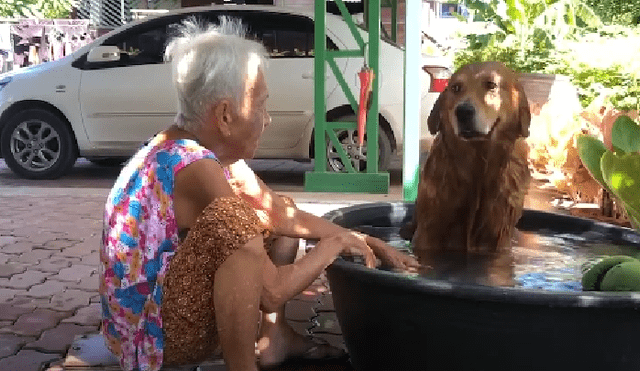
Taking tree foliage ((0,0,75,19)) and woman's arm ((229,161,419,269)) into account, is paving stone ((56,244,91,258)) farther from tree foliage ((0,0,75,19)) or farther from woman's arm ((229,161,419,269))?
tree foliage ((0,0,75,19))

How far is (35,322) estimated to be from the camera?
143 inches

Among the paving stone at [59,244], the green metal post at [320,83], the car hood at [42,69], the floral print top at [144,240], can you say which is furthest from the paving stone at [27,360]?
the car hood at [42,69]

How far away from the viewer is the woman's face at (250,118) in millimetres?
2496

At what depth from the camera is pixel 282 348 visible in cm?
296

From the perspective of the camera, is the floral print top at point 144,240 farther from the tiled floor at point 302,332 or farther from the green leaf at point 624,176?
the green leaf at point 624,176

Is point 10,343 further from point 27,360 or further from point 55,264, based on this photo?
point 55,264

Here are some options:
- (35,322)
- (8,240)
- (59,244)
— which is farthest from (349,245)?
(8,240)

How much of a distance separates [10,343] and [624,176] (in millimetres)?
2698

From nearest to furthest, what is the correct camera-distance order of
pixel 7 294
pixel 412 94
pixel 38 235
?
pixel 7 294, pixel 38 235, pixel 412 94

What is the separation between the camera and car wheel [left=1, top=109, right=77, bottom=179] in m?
8.50

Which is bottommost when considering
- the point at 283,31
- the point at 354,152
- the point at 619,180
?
the point at 354,152

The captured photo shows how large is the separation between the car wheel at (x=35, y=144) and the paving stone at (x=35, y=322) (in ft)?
16.6

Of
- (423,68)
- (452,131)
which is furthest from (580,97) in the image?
(452,131)

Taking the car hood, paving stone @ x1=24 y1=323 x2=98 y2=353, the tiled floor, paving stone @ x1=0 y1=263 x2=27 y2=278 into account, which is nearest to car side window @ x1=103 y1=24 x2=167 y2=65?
the car hood
